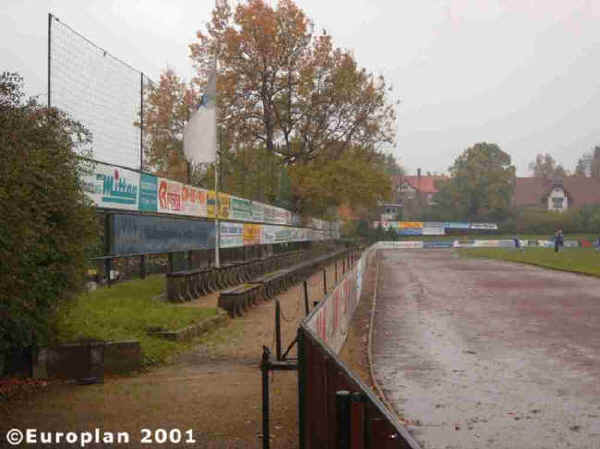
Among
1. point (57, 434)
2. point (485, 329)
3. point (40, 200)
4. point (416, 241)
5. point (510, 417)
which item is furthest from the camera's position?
point (416, 241)

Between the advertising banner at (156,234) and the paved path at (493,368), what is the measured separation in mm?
5669

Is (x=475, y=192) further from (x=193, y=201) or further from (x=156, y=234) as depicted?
(x=156, y=234)

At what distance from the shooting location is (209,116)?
24.1 meters

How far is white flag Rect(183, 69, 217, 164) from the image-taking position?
23.5 metres

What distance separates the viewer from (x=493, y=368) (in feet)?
37.3

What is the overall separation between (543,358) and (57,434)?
7.95 meters

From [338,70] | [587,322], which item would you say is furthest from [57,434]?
[338,70]

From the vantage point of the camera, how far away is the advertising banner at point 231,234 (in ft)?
85.3

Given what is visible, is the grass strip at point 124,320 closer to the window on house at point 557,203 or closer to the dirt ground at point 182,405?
the dirt ground at point 182,405

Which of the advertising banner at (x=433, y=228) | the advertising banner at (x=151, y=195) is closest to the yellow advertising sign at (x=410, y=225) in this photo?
the advertising banner at (x=433, y=228)

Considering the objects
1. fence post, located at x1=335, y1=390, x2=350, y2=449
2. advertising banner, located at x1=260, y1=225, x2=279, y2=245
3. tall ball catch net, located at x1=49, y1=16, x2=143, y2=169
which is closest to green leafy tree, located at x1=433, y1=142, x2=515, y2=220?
advertising banner, located at x1=260, y1=225, x2=279, y2=245

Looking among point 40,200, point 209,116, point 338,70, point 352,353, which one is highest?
point 338,70

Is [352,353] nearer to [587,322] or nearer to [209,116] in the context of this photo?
[587,322]

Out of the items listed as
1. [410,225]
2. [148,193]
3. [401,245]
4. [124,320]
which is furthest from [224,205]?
[410,225]
